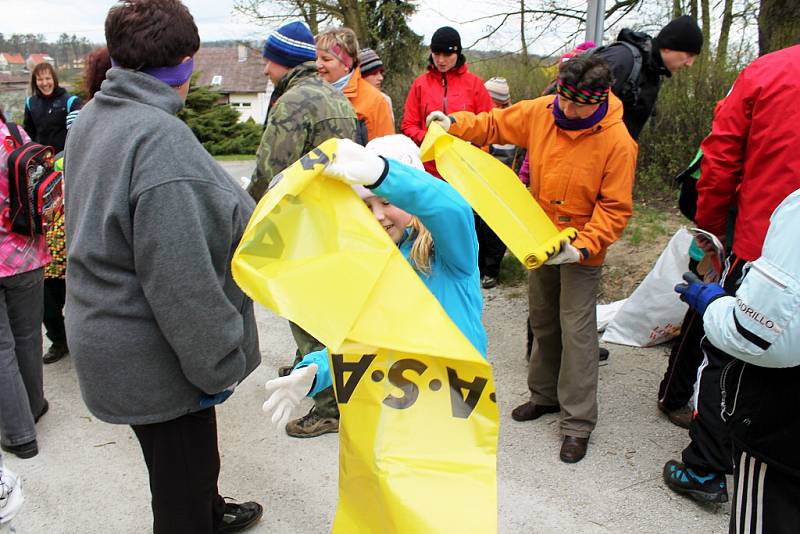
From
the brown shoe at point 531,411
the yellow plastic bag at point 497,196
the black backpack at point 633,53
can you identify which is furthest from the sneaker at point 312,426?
the black backpack at point 633,53

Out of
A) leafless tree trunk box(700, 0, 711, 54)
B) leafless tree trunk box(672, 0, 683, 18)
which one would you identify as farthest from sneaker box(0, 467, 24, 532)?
leafless tree trunk box(672, 0, 683, 18)

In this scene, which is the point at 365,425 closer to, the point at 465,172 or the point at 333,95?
the point at 465,172

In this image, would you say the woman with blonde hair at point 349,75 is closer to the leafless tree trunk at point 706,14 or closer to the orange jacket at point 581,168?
the orange jacket at point 581,168

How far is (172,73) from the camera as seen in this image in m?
2.08

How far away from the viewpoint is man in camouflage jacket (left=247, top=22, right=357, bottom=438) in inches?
134

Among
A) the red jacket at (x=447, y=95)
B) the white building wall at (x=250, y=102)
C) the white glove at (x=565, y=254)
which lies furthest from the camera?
the white building wall at (x=250, y=102)

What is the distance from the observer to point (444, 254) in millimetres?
1934

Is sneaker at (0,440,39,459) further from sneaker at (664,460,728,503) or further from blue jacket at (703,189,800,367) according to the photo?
blue jacket at (703,189,800,367)

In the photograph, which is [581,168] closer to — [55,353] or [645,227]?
[645,227]

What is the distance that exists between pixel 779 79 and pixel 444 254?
1.73 m

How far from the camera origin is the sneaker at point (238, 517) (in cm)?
301

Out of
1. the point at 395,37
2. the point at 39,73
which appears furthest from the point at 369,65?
the point at 395,37

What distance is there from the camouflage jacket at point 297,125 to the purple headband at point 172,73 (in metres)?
1.25

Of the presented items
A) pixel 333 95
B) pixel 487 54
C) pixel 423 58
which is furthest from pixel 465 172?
pixel 423 58
